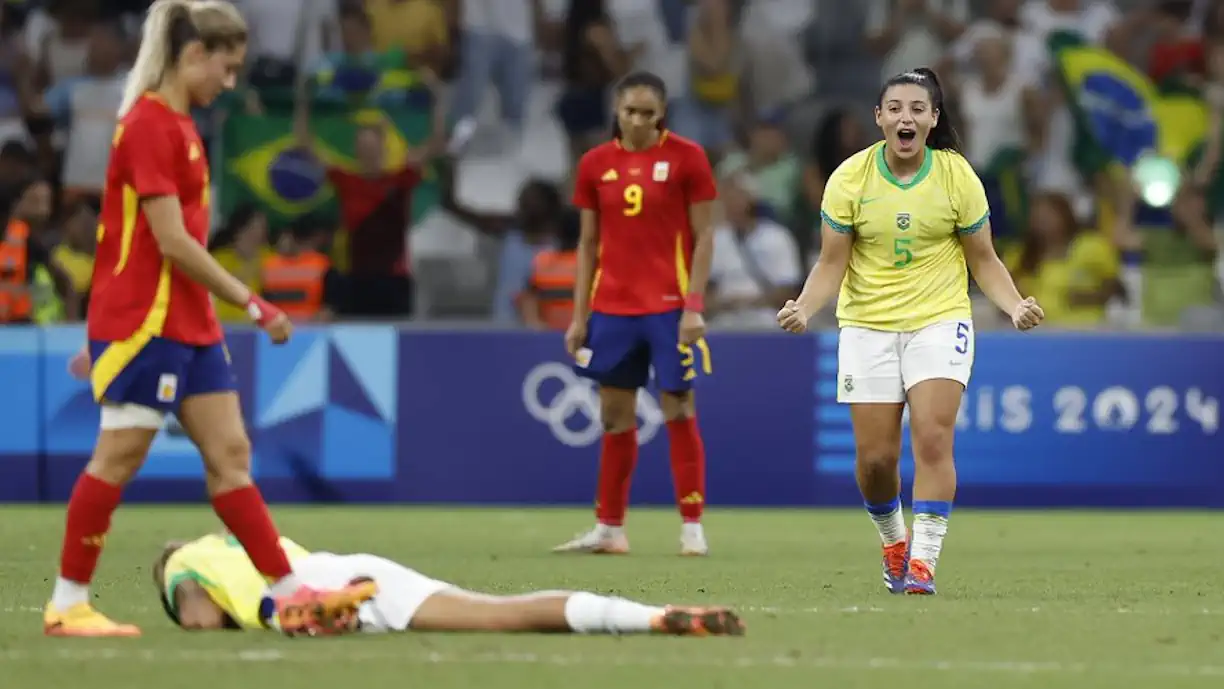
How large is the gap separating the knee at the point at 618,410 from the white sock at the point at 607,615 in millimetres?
5244

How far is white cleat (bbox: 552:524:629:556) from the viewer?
1222cm

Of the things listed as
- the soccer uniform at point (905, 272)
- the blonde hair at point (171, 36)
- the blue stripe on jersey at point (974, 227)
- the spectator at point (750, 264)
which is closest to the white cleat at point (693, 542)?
the soccer uniform at point (905, 272)

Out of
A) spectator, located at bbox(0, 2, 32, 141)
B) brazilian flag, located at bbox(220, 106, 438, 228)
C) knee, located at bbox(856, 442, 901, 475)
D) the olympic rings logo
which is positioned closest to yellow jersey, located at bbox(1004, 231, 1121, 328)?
the olympic rings logo

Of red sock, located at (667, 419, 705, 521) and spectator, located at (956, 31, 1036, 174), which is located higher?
spectator, located at (956, 31, 1036, 174)

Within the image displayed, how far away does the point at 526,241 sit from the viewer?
1848 centimetres

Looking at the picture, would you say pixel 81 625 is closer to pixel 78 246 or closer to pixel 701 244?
pixel 701 244

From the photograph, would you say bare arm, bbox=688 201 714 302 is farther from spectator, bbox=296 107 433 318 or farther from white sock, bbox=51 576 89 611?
spectator, bbox=296 107 433 318

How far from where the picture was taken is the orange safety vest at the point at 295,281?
1784 cm

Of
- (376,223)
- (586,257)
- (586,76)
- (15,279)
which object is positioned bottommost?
(15,279)

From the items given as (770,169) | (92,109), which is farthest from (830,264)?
(92,109)

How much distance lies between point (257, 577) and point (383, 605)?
1.94 ft

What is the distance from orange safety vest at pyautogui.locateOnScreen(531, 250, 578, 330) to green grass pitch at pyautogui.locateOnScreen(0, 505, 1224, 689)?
2910 millimetres

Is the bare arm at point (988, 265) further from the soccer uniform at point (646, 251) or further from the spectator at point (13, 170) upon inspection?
the spectator at point (13, 170)

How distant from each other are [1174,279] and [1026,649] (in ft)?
36.7
